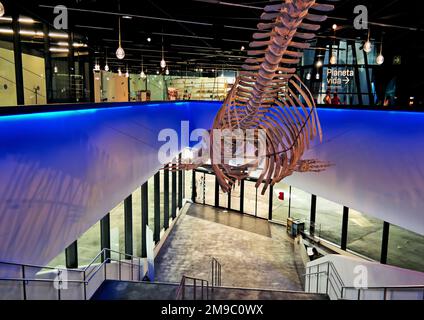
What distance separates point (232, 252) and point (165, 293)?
5.22m

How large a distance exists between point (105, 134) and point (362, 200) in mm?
6111

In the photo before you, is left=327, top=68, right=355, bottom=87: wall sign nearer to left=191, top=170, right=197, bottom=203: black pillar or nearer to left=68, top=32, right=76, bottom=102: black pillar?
left=191, top=170, right=197, bottom=203: black pillar

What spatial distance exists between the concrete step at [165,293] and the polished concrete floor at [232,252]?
2.28 metres

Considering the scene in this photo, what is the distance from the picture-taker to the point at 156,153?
1016cm

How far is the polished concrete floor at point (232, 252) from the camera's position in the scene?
979 centimetres

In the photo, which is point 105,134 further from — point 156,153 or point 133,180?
point 156,153

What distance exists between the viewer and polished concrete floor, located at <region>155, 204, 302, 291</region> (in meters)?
9.79

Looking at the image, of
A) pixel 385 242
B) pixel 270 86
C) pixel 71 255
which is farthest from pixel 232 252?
pixel 270 86

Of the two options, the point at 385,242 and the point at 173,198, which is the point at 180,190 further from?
the point at 385,242

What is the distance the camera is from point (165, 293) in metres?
6.61

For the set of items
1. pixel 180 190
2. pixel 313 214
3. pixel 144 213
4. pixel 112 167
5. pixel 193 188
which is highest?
pixel 112 167

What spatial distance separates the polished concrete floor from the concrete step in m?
2.28

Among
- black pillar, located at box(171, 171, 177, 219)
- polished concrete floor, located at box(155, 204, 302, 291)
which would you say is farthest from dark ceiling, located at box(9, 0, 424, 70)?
polished concrete floor, located at box(155, 204, 302, 291)

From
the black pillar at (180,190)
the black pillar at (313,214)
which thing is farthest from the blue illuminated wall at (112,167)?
the black pillar at (180,190)
